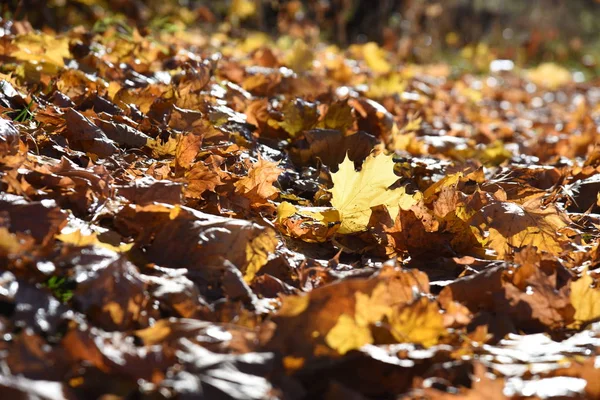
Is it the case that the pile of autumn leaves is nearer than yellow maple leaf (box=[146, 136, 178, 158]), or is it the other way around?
the pile of autumn leaves

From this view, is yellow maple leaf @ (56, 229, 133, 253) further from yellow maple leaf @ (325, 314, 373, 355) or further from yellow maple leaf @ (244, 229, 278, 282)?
yellow maple leaf @ (325, 314, 373, 355)

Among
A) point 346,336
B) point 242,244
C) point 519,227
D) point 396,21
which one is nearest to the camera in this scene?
point 346,336

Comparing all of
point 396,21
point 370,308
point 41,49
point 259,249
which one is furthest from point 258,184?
point 396,21

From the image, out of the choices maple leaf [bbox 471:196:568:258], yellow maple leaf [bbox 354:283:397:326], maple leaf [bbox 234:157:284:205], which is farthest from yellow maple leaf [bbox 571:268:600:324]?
maple leaf [bbox 234:157:284:205]

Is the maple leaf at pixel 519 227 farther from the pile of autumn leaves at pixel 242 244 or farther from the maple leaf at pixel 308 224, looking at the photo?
the maple leaf at pixel 308 224

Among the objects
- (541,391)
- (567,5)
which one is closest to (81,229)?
(541,391)

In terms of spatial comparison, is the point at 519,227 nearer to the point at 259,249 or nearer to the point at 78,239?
the point at 259,249

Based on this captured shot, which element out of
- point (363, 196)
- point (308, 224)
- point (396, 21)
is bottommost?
point (396, 21)

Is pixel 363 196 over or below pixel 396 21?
over
